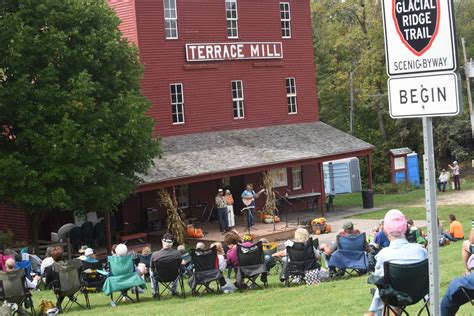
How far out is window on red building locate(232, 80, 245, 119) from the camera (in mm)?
33469

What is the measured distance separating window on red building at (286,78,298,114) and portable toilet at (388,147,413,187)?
766cm

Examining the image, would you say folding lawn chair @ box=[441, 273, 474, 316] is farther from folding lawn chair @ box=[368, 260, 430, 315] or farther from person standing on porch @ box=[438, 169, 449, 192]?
person standing on porch @ box=[438, 169, 449, 192]

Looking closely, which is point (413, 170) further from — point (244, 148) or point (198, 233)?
point (198, 233)

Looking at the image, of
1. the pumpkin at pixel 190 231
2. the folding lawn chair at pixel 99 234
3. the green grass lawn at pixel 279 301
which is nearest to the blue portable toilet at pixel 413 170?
the pumpkin at pixel 190 231

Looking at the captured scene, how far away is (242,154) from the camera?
30.6 m

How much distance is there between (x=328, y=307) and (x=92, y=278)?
22.0ft

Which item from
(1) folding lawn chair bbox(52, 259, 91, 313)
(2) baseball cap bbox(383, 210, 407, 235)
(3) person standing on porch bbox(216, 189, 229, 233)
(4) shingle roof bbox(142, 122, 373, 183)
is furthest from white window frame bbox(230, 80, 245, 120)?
(2) baseball cap bbox(383, 210, 407, 235)

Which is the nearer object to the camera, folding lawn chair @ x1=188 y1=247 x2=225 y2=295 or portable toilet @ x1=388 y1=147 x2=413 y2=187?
folding lawn chair @ x1=188 y1=247 x2=225 y2=295

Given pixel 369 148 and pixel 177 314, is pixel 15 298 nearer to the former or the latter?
pixel 177 314

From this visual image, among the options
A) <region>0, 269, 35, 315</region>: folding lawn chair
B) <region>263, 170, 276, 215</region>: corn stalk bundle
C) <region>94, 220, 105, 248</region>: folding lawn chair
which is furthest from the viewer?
<region>263, 170, 276, 215</region>: corn stalk bundle

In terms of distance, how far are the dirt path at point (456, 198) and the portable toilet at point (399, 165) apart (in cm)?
353

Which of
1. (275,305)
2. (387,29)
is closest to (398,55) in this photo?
(387,29)

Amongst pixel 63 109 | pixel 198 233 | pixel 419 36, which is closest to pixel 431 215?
pixel 419 36

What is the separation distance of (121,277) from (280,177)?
19733 millimetres
